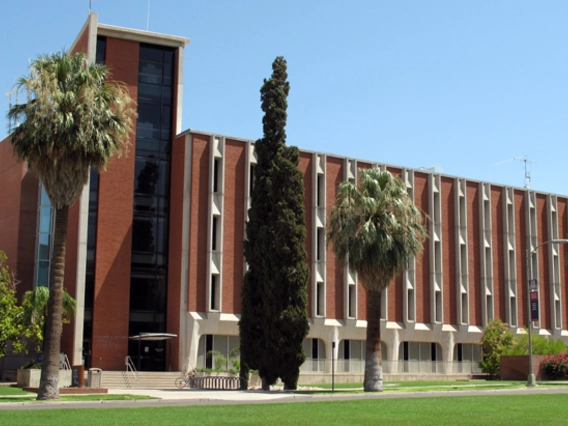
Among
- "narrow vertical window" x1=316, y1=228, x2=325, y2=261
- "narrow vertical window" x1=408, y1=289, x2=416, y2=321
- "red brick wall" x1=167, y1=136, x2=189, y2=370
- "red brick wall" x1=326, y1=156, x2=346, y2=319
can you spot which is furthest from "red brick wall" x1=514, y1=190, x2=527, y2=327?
"red brick wall" x1=167, y1=136, x2=189, y2=370

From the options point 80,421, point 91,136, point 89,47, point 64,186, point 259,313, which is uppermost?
point 89,47

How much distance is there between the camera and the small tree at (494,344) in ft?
193

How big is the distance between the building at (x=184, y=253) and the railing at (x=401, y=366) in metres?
0.11

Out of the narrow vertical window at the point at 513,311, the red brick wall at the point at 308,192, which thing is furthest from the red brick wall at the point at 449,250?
the red brick wall at the point at 308,192

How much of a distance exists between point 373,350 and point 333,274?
19466 mm

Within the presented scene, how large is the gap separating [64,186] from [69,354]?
21.1 metres

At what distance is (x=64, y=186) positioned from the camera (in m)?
33.2

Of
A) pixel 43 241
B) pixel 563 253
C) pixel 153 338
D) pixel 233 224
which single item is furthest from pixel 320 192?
pixel 563 253

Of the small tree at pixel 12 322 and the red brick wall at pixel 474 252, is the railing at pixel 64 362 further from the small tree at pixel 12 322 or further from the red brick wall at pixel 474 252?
the red brick wall at pixel 474 252

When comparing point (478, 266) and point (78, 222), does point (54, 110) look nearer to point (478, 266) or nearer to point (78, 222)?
point (78, 222)

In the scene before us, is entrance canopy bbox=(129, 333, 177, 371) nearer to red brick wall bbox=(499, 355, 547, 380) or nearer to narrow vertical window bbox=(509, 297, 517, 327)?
red brick wall bbox=(499, 355, 547, 380)

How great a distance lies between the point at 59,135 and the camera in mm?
32281

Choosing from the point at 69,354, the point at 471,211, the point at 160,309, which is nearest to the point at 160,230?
the point at 160,309

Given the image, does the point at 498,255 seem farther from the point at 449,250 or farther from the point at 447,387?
the point at 447,387
